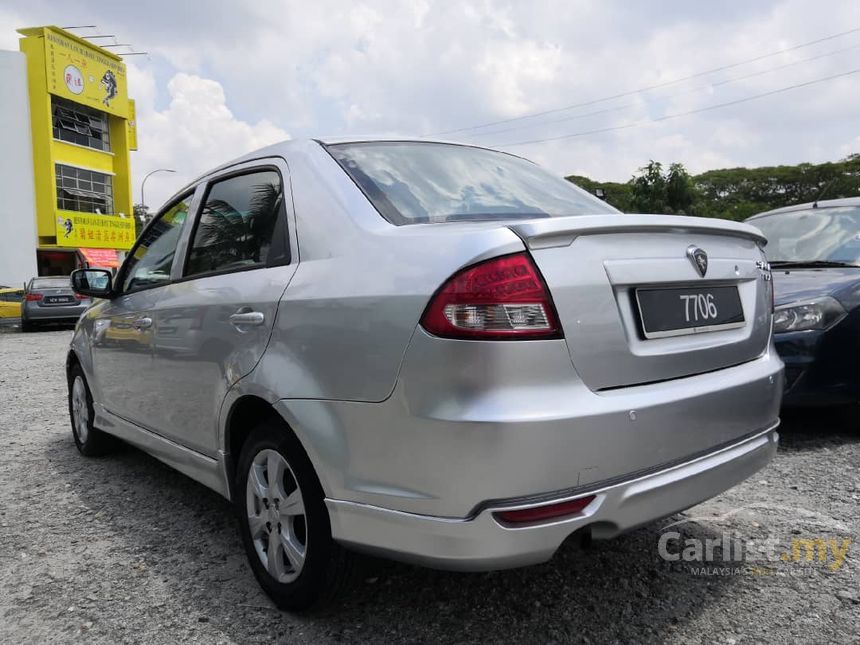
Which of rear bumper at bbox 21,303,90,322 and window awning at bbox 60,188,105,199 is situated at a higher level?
window awning at bbox 60,188,105,199

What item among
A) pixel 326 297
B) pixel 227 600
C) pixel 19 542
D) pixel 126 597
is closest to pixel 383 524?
pixel 326 297

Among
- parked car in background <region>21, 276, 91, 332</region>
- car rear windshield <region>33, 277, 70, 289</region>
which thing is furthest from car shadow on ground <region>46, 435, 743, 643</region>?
car rear windshield <region>33, 277, 70, 289</region>

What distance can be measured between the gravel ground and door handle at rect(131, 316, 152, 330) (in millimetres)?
945

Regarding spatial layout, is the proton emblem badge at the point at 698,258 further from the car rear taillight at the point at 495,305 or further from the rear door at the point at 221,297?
the rear door at the point at 221,297

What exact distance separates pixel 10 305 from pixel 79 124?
19330 mm

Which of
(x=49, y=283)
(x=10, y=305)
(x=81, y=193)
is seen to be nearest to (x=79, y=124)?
(x=81, y=193)

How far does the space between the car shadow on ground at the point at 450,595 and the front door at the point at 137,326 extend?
0.70 m

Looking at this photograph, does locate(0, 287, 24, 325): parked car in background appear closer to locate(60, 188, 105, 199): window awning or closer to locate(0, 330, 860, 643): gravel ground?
locate(60, 188, 105, 199): window awning

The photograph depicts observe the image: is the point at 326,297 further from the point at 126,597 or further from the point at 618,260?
the point at 126,597

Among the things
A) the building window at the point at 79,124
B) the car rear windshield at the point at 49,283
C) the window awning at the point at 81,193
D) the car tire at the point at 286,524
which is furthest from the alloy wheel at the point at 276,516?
the building window at the point at 79,124

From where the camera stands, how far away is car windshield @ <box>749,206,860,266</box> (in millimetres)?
4906

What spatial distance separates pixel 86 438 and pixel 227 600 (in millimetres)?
2494

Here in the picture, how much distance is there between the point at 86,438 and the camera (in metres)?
4.48

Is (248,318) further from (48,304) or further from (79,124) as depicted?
(79,124)
